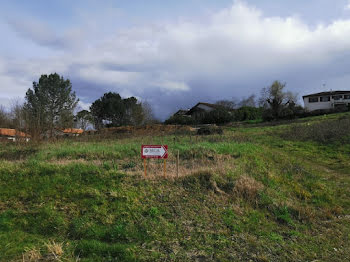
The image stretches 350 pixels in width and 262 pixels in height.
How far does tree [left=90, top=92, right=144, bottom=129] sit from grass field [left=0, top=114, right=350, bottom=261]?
3365cm

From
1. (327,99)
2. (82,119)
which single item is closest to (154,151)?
(82,119)

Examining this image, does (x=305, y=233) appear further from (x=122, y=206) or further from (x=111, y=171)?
(x=111, y=171)

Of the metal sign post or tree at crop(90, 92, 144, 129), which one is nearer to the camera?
the metal sign post

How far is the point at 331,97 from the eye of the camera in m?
49.2

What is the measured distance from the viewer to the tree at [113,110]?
41.6 meters

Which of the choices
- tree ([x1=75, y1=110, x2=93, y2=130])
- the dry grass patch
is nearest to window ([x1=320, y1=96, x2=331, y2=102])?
tree ([x1=75, y1=110, x2=93, y2=130])

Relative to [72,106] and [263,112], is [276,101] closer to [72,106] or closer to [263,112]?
[263,112]

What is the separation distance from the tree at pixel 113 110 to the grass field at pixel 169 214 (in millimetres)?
33650

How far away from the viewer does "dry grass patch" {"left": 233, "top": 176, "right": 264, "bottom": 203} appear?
5.81 metres

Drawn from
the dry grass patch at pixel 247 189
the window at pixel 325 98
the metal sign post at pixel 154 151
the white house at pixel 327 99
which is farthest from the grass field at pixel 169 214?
the window at pixel 325 98

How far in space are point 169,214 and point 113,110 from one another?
39749 millimetres

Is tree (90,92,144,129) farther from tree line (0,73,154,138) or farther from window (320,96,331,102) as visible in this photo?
window (320,96,331,102)

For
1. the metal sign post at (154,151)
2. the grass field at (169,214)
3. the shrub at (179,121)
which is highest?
the shrub at (179,121)

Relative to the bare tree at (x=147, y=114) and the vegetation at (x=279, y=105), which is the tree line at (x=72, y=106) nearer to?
the bare tree at (x=147, y=114)
